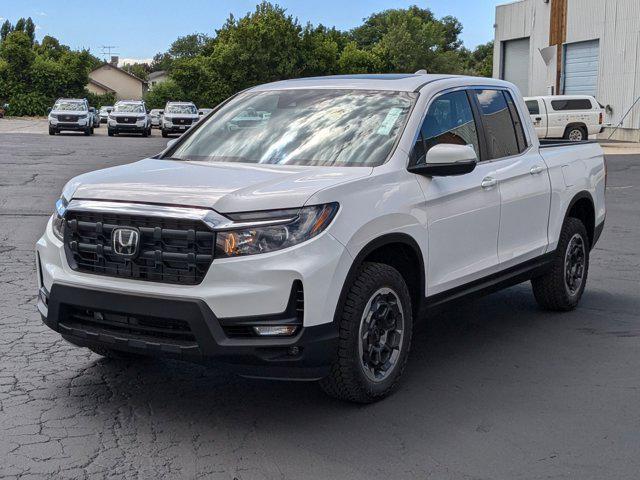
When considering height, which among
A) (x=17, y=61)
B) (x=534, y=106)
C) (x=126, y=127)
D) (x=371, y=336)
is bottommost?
(x=126, y=127)

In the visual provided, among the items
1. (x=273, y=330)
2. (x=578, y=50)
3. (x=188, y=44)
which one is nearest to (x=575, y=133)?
(x=578, y=50)

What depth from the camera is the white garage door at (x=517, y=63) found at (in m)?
51.7

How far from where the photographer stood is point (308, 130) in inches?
225

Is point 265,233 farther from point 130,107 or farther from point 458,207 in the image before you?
point 130,107

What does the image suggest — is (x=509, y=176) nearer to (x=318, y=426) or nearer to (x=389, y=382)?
(x=389, y=382)

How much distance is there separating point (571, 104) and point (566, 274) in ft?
93.5

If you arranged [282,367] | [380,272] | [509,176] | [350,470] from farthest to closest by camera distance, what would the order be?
[509,176], [380,272], [282,367], [350,470]

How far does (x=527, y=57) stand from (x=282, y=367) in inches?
1951

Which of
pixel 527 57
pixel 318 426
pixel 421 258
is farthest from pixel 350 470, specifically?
pixel 527 57

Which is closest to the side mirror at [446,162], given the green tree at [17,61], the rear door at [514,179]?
the rear door at [514,179]

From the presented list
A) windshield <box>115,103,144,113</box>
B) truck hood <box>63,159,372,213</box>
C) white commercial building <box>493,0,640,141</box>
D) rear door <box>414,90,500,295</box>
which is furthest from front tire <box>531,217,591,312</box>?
windshield <box>115,103,144,113</box>

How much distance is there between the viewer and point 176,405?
502 centimetres

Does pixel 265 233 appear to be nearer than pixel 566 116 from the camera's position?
Yes

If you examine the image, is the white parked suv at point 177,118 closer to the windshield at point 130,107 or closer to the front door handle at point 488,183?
the windshield at point 130,107
